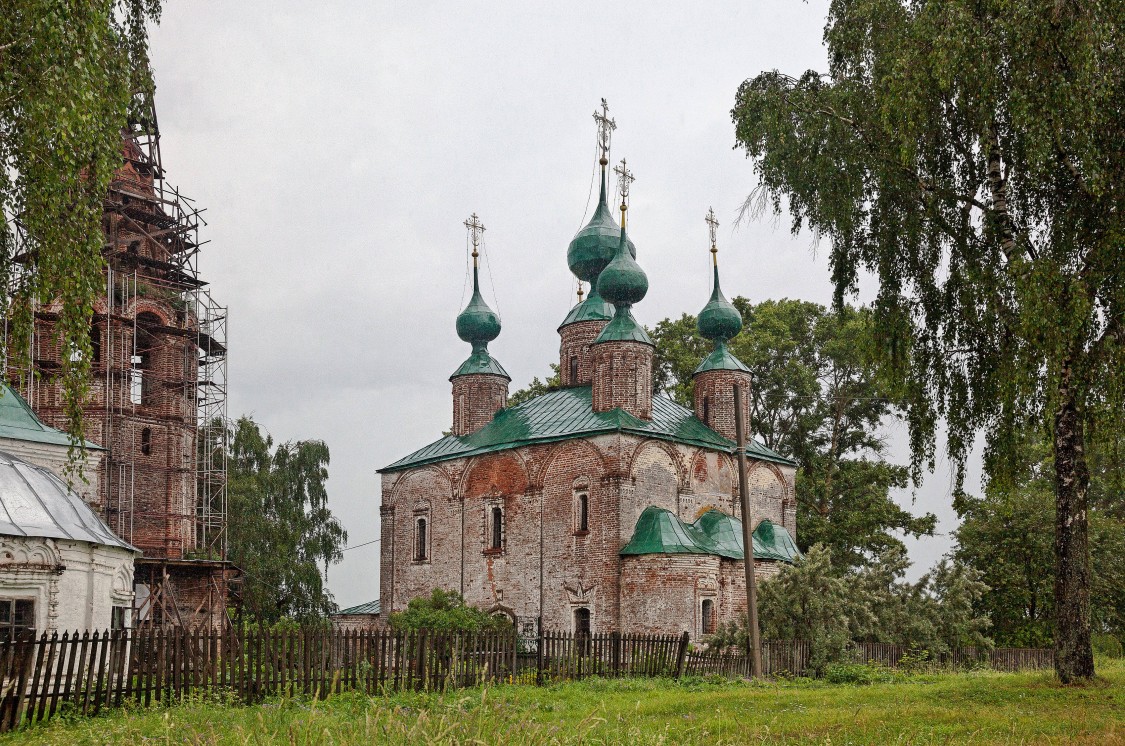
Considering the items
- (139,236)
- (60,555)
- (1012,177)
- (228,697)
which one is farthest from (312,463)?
(1012,177)

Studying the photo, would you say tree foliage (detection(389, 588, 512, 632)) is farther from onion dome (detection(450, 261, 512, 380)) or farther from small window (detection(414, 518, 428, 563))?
onion dome (detection(450, 261, 512, 380))

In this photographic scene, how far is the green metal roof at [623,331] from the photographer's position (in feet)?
91.6

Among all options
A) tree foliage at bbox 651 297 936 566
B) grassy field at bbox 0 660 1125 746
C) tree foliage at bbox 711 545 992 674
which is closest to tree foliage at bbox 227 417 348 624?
tree foliage at bbox 651 297 936 566

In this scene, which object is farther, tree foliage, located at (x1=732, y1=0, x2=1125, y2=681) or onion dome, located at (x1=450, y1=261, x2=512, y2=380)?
onion dome, located at (x1=450, y1=261, x2=512, y2=380)

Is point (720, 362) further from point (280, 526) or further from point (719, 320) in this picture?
point (280, 526)

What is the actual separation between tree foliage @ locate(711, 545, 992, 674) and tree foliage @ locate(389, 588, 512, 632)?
6357 millimetres

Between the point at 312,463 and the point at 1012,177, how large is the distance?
94.0 feet

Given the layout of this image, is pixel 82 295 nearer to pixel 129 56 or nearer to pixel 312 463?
pixel 129 56

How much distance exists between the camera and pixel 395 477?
3275 cm

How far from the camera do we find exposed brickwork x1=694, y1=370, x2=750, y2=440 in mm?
29781

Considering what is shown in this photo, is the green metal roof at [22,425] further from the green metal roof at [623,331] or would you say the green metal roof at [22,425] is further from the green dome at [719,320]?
the green dome at [719,320]

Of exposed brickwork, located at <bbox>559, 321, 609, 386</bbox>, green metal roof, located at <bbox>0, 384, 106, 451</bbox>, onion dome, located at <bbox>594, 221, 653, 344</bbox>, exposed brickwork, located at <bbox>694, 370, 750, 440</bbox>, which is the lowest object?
→ green metal roof, located at <bbox>0, 384, 106, 451</bbox>

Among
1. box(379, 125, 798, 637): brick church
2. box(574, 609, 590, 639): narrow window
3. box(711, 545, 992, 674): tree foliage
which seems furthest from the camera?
box(574, 609, 590, 639): narrow window

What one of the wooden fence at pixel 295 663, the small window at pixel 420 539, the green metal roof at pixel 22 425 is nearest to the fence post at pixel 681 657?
the wooden fence at pixel 295 663
